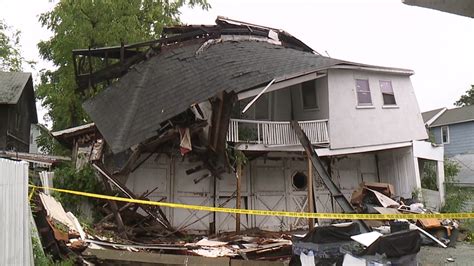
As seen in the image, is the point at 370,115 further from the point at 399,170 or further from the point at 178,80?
the point at 178,80

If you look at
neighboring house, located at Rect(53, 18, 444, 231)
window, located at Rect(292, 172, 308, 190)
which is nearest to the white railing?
neighboring house, located at Rect(53, 18, 444, 231)

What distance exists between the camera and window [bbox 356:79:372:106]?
663 inches

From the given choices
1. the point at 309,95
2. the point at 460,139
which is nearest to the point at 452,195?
the point at 309,95

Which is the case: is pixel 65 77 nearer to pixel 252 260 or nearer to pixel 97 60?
pixel 97 60

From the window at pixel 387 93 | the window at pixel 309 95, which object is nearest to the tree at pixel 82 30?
the window at pixel 309 95

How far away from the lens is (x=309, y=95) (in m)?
17.2

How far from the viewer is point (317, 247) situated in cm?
798

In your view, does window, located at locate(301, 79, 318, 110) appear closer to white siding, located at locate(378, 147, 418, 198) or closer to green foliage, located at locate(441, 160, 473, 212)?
white siding, located at locate(378, 147, 418, 198)

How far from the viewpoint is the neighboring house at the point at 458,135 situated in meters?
27.8

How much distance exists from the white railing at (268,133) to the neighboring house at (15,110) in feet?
58.1

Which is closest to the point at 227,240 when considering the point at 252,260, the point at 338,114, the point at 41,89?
the point at 252,260

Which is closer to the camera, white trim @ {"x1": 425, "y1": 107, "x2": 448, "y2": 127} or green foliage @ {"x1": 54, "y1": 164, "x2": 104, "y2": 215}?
green foliage @ {"x1": 54, "y1": 164, "x2": 104, "y2": 215}

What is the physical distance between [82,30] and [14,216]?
57.3 feet

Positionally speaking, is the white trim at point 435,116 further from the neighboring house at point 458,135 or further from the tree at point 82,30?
the tree at point 82,30
